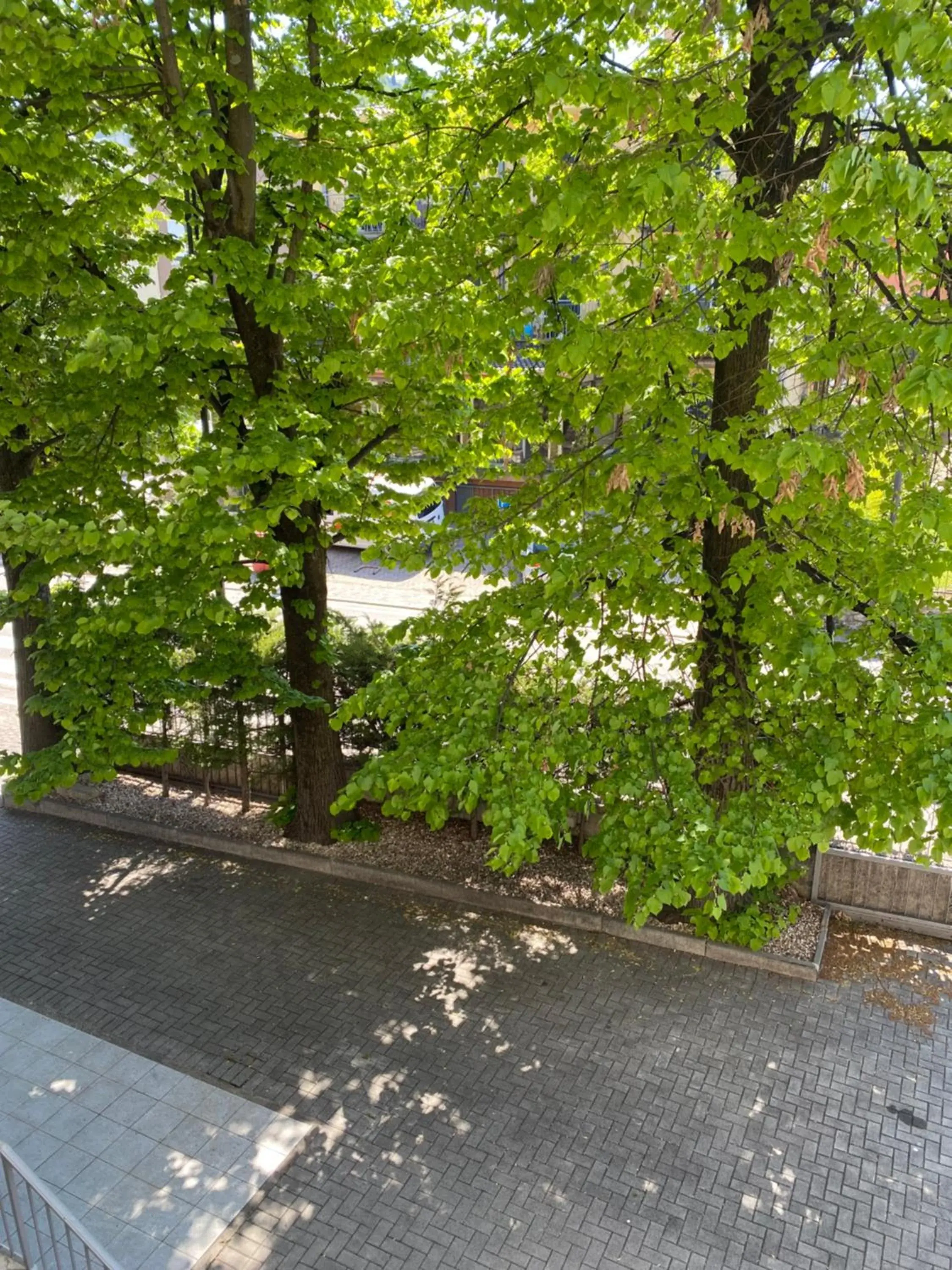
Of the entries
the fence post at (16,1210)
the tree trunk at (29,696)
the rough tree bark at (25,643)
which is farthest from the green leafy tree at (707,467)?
the tree trunk at (29,696)

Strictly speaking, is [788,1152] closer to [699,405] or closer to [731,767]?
[731,767]

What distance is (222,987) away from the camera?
7957 millimetres

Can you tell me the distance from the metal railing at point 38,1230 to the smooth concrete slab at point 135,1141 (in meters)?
0.28

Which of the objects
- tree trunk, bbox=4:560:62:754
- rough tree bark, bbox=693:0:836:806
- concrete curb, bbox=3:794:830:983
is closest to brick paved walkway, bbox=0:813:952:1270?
concrete curb, bbox=3:794:830:983

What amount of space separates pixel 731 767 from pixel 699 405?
3.06m

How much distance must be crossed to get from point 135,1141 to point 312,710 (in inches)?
183

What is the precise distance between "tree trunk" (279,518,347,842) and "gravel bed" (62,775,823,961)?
356 mm

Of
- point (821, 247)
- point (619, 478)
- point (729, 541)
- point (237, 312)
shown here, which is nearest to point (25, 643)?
point (237, 312)

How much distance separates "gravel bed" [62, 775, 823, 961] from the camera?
8.90m

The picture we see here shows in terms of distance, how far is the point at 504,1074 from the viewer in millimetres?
6863

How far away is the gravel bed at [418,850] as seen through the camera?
29.2 feet

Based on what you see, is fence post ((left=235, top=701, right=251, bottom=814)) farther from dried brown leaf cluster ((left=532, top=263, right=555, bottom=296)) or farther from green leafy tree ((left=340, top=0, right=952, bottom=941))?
dried brown leaf cluster ((left=532, top=263, right=555, bottom=296))

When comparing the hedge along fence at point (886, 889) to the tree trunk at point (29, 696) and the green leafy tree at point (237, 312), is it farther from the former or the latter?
the tree trunk at point (29, 696)

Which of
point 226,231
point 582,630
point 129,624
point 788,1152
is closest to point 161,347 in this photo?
point 226,231
